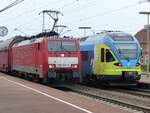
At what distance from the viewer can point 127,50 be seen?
29.5 metres

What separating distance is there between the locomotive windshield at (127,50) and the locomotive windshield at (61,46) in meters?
2.79

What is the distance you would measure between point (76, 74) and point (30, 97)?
915 cm

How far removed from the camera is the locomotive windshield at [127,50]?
96.5ft

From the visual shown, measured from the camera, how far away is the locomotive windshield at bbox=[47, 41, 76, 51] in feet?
99.4

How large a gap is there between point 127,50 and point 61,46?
152 inches

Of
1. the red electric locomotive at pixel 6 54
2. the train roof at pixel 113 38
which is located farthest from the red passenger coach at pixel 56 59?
the red electric locomotive at pixel 6 54

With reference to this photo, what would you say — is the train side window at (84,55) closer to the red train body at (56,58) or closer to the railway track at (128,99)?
the railway track at (128,99)

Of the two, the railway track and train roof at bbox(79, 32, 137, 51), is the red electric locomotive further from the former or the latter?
the railway track

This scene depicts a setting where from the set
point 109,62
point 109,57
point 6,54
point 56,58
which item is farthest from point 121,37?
point 6,54

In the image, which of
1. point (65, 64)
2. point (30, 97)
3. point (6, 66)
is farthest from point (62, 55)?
point (6, 66)

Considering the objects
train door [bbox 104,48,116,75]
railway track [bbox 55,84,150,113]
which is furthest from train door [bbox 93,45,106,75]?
railway track [bbox 55,84,150,113]

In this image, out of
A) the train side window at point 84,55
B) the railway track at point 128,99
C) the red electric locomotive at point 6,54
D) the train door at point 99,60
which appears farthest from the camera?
the red electric locomotive at point 6,54

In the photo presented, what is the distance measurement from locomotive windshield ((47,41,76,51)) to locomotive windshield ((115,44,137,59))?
110 inches

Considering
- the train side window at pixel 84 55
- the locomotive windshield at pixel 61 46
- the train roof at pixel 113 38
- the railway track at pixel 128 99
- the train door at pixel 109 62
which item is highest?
the train roof at pixel 113 38
